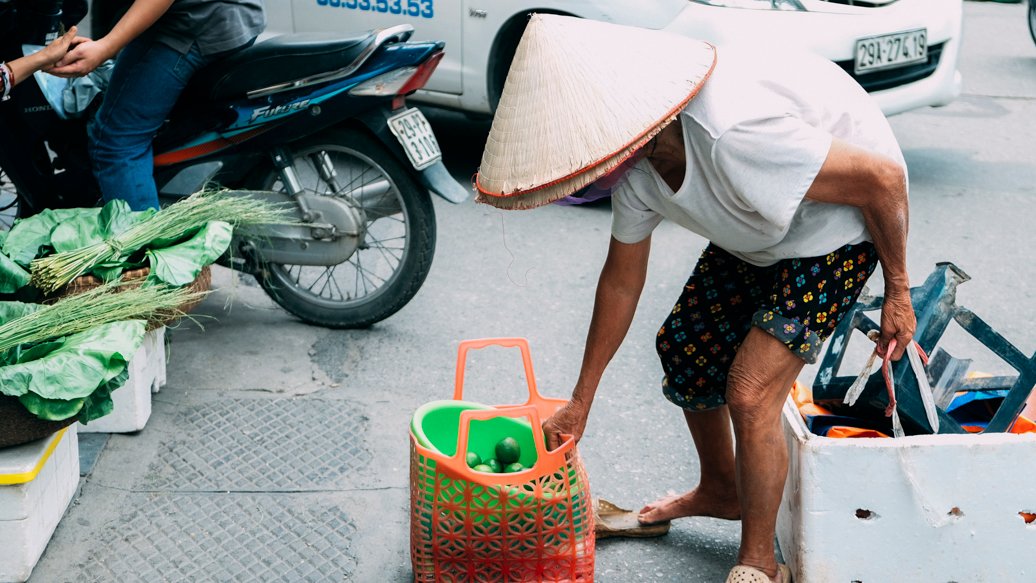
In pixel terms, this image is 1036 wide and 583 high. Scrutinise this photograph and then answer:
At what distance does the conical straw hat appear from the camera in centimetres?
212

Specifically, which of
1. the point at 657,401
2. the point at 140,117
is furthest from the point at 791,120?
the point at 140,117

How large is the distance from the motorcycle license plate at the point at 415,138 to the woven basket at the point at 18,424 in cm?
148

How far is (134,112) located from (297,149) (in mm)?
551

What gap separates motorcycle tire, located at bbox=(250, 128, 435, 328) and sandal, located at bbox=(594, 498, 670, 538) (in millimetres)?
1269

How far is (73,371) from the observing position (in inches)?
103

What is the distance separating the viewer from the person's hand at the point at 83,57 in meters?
3.37

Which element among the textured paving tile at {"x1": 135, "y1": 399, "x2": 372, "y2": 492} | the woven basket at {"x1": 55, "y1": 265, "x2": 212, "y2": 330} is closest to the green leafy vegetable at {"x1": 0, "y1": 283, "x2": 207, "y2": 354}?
the woven basket at {"x1": 55, "y1": 265, "x2": 212, "y2": 330}

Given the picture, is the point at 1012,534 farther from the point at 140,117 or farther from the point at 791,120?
the point at 140,117

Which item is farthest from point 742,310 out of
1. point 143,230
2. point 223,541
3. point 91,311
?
point 143,230

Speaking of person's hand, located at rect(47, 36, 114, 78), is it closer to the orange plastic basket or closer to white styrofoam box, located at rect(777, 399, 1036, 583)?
the orange plastic basket

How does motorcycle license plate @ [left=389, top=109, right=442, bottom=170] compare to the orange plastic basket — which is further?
motorcycle license plate @ [left=389, top=109, right=442, bottom=170]

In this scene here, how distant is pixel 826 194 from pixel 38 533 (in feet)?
6.46

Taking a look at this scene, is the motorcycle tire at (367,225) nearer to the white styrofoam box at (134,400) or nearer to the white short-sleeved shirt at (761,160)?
the white styrofoam box at (134,400)

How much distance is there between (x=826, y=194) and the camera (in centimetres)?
222
